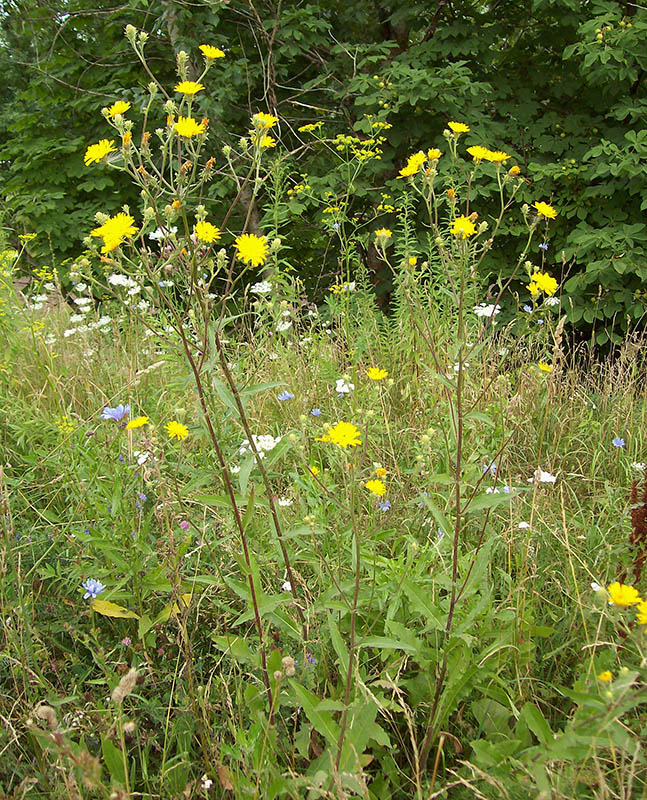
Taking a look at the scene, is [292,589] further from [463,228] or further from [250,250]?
[463,228]

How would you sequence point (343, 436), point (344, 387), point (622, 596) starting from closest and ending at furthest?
point (622, 596) < point (343, 436) < point (344, 387)

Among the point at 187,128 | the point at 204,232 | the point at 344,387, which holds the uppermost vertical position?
the point at 187,128

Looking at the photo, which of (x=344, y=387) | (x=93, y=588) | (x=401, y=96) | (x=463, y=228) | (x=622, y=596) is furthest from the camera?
(x=401, y=96)

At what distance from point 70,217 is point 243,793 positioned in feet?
17.1

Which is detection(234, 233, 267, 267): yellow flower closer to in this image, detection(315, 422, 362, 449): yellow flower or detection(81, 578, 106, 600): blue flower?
detection(315, 422, 362, 449): yellow flower

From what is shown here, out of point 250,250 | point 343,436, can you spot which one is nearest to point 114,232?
point 250,250

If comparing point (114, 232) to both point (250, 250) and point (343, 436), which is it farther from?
point (343, 436)

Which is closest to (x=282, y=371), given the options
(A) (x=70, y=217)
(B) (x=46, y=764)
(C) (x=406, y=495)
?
(C) (x=406, y=495)

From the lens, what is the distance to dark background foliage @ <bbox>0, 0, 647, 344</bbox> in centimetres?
405

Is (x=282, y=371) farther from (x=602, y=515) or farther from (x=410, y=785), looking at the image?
(x=410, y=785)

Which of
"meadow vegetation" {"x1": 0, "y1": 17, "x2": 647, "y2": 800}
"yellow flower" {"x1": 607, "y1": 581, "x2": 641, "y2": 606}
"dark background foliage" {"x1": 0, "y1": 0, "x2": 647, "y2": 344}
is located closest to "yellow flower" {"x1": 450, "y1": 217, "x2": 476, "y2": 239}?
"meadow vegetation" {"x1": 0, "y1": 17, "x2": 647, "y2": 800}

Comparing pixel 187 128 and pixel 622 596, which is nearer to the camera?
pixel 622 596

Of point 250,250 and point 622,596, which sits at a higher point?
point 250,250

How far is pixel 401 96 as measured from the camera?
423 centimetres
